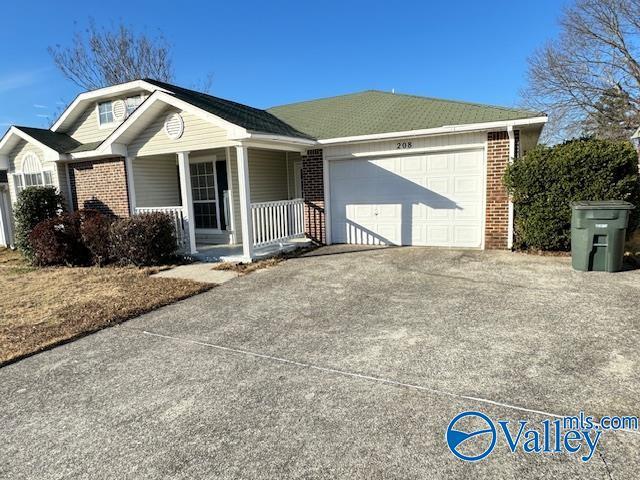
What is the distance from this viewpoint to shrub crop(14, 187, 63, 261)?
11.0m

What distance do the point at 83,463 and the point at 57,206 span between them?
11393mm

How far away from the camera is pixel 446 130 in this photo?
353 inches

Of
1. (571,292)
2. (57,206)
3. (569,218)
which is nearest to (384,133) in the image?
(569,218)

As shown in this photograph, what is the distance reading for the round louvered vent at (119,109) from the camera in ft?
39.2

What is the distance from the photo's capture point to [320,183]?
10.8 m

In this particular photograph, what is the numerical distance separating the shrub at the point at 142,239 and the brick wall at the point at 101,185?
167 centimetres

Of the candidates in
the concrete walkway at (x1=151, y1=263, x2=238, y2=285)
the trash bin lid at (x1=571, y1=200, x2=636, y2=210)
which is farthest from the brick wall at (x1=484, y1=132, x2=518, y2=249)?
the concrete walkway at (x1=151, y1=263, x2=238, y2=285)

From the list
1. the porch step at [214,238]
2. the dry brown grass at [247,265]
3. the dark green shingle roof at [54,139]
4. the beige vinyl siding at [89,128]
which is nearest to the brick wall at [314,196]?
the dry brown grass at [247,265]

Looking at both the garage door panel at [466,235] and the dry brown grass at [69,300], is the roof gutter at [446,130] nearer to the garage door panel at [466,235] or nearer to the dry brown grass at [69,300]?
the garage door panel at [466,235]

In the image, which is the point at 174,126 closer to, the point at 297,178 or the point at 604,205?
the point at 297,178

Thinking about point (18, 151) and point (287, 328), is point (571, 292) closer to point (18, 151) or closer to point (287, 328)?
point (287, 328)

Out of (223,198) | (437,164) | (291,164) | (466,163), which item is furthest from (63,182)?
(466,163)

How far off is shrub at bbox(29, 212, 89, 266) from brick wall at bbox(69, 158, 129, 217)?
102cm

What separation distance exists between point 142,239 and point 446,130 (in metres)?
7.31
